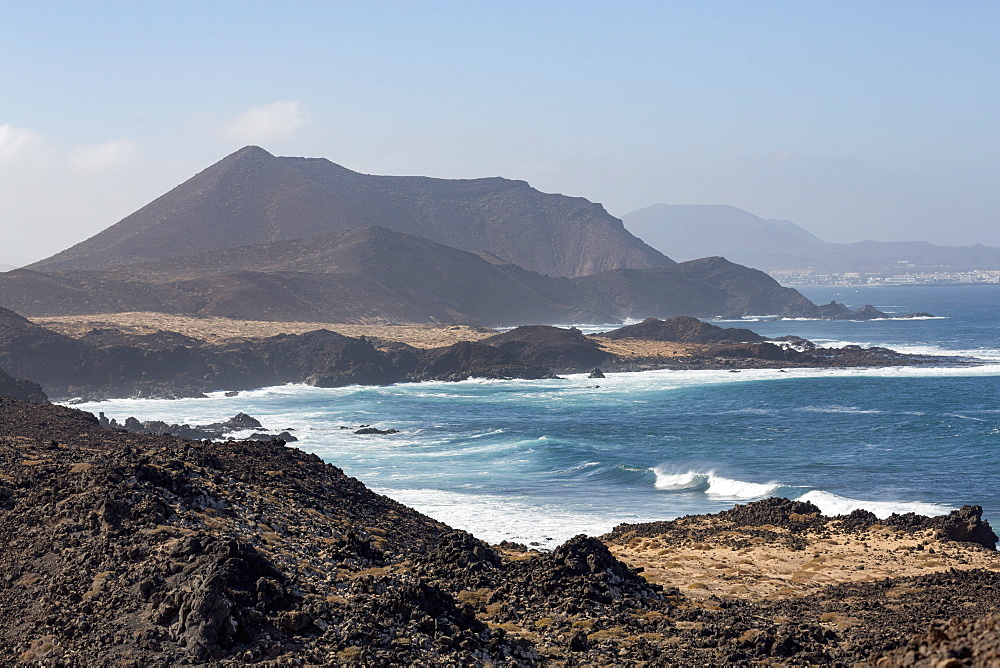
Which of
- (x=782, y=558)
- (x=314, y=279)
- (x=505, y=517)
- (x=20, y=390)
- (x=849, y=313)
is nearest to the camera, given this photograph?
(x=782, y=558)

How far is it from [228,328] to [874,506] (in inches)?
3139

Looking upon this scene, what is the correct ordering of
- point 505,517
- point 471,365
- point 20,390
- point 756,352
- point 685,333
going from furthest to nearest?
point 685,333
point 756,352
point 471,365
point 20,390
point 505,517

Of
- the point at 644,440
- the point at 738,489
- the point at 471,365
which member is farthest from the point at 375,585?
the point at 471,365

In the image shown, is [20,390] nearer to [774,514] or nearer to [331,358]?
[774,514]

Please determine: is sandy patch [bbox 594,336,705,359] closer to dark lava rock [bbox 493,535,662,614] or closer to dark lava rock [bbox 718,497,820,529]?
dark lava rock [bbox 718,497,820,529]

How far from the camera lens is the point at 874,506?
31453 millimetres

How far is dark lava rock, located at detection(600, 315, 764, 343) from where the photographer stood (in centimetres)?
9999

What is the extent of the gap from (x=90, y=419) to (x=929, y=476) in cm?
2996

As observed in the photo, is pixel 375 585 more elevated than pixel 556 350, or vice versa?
pixel 556 350

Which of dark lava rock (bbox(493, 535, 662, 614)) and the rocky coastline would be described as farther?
the rocky coastline

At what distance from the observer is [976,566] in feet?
73.8

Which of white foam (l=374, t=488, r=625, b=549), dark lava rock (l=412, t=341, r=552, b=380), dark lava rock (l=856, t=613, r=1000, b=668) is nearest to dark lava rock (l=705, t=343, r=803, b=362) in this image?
dark lava rock (l=412, t=341, r=552, b=380)

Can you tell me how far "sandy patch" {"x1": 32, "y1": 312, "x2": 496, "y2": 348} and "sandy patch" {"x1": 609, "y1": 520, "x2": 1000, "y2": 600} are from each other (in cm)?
6753

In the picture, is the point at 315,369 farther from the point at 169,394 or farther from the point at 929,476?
the point at 929,476
